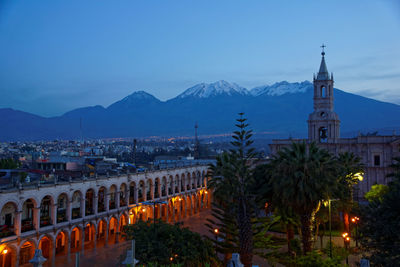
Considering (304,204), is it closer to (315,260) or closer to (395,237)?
(315,260)

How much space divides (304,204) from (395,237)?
562 centimetres

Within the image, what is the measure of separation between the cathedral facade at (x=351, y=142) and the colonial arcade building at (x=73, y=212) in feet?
61.3

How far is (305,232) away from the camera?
2458cm

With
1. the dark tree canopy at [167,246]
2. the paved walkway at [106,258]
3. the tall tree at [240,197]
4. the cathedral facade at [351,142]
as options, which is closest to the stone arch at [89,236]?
the paved walkway at [106,258]

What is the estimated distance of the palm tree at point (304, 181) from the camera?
22.7 meters

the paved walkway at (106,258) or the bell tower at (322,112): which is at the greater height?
the bell tower at (322,112)

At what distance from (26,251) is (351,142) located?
43429 millimetres

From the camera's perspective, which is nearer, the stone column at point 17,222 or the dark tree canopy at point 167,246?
the dark tree canopy at point 167,246

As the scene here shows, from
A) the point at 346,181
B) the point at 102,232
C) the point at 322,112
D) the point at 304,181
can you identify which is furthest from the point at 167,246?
the point at 322,112

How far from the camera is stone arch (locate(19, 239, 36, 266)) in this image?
26.8 meters

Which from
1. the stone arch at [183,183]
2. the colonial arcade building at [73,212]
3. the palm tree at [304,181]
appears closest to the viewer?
the palm tree at [304,181]

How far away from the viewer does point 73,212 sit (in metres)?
31.7

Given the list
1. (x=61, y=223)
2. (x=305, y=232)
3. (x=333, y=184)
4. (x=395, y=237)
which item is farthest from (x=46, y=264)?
(x=395, y=237)

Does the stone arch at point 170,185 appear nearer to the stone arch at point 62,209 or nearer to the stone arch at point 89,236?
the stone arch at point 89,236
